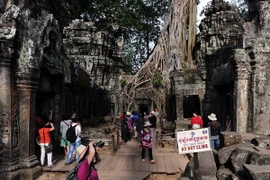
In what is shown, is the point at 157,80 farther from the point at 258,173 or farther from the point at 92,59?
the point at 258,173

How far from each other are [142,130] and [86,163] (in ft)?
16.0

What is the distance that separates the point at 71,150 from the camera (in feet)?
25.5

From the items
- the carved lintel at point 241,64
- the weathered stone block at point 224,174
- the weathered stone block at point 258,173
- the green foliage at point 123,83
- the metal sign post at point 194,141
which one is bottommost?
the weathered stone block at point 224,174

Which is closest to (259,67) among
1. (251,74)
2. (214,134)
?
(251,74)

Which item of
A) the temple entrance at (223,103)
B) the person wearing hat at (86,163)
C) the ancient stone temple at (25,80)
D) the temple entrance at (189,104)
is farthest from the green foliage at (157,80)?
the person wearing hat at (86,163)

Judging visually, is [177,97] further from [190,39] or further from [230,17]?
[190,39]

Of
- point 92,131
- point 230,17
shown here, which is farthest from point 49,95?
point 230,17

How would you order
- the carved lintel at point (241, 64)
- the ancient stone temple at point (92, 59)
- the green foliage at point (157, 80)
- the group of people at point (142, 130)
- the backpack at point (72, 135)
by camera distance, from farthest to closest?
the green foliage at point (157, 80)
the ancient stone temple at point (92, 59)
the group of people at point (142, 130)
the carved lintel at point (241, 64)
the backpack at point (72, 135)

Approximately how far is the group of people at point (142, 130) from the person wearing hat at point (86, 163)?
4432mm

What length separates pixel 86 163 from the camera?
3.49 meters

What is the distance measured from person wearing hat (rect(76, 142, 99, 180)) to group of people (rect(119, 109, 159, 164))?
174 inches

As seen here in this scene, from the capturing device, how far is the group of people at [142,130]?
26.6ft

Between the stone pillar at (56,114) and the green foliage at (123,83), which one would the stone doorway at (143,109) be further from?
the stone pillar at (56,114)

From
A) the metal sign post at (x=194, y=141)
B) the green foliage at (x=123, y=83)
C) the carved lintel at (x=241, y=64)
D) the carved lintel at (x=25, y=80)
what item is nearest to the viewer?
the metal sign post at (x=194, y=141)
